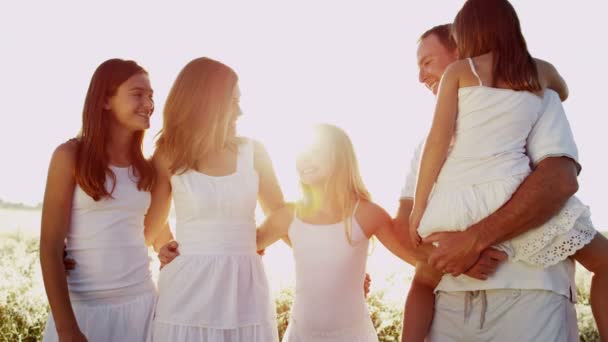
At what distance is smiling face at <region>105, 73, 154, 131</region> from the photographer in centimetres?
366

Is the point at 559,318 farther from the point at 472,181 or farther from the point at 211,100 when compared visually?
the point at 211,100

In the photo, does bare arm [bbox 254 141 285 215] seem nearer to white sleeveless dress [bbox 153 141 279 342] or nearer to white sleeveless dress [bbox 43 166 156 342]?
white sleeveless dress [bbox 153 141 279 342]

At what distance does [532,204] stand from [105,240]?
86.8 inches

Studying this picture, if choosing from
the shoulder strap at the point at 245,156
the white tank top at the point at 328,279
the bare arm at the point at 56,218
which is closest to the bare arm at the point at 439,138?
the white tank top at the point at 328,279

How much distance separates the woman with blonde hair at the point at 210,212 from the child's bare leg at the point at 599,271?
1.63 metres

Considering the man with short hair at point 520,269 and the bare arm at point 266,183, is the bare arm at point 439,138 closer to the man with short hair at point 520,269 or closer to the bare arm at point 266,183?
the man with short hair at point 520,269

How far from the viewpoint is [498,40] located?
2936 millimetres

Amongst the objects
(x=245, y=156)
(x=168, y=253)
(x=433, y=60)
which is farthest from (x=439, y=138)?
(x=168, y=253)

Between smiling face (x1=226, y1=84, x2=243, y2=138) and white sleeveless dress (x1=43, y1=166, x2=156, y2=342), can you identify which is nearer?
white sleeveless dress (x1=43, y1=166, x2=156, y2=342)

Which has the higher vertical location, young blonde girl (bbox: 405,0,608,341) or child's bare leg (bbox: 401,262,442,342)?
Result: young blonde girl (bbox: 405,0,608,341)

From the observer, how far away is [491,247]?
282cm

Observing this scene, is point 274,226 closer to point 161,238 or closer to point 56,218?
point 161,238

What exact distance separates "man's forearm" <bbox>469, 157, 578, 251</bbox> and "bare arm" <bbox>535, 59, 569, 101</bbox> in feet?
1.68

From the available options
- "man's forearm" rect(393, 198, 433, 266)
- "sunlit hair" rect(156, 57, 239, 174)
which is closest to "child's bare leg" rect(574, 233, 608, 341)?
"man's forearm" rect(393, 198, 433, 266)
